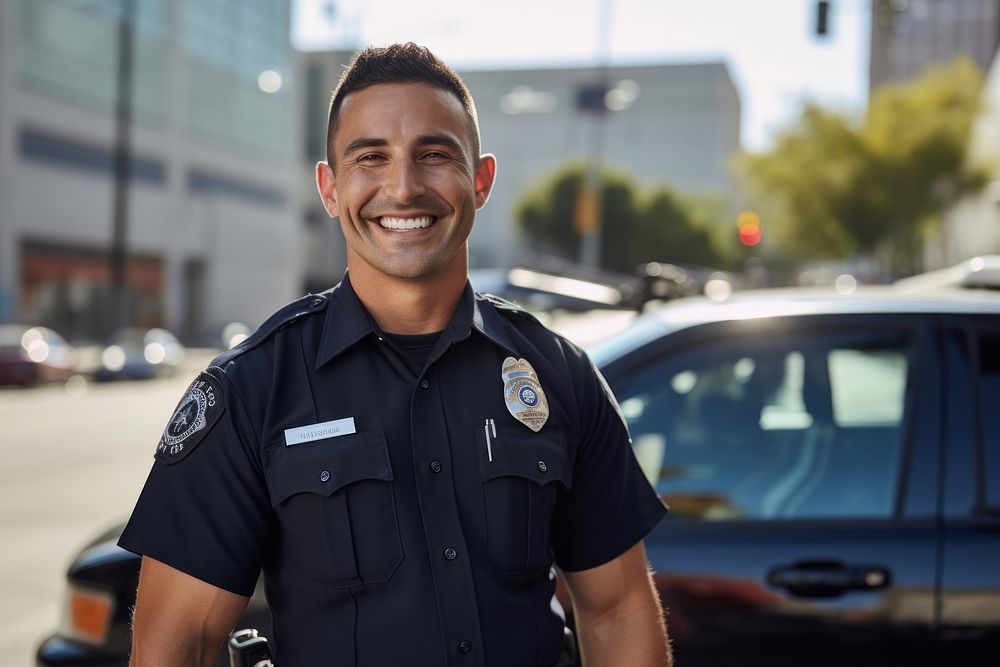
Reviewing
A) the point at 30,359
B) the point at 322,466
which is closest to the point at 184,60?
the point at 30,359

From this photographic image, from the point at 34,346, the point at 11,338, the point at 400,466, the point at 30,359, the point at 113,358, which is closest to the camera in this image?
the point at 400,466

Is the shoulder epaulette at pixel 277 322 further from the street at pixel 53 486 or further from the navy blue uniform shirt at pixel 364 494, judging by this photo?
the street at pixel 53 486

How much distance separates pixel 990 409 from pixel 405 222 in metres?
1.73

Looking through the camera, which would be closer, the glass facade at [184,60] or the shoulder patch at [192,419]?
the shoulder patch at [192,419]

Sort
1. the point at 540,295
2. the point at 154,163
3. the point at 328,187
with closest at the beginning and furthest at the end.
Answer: the point at 328,187
the point at 540,295
the point at 154,163

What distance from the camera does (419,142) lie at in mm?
1914

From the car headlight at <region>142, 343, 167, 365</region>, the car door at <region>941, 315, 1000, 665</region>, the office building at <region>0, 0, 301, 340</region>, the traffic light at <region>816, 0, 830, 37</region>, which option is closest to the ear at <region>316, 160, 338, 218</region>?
the car door at <region>941, 315, 1000, 665</region>

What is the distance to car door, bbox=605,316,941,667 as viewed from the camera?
8.80 feet

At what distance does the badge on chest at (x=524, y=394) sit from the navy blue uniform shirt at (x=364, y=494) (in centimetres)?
1

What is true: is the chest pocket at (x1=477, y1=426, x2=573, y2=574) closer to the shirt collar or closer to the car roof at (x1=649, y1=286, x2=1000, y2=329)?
the shirt collar

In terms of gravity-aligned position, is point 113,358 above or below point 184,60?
below

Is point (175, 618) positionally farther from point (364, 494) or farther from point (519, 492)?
point (519, 492)

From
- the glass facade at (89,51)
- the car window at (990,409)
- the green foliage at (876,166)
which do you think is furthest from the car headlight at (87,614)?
the glass facade at (89,51)

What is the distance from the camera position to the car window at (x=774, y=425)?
9.64ft
